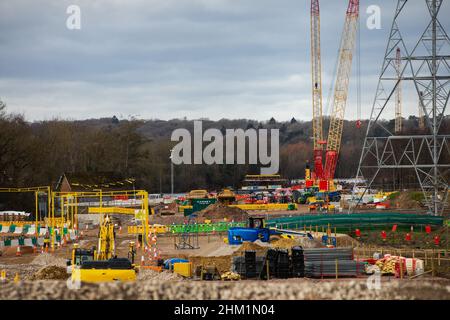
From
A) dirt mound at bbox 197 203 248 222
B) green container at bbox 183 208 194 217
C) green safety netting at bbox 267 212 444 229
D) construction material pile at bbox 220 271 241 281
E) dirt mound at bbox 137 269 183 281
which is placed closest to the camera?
dirt mound at bbox 137 269 183 281

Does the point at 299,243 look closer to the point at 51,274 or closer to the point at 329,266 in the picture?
the point at 329,266

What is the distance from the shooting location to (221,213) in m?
62.9

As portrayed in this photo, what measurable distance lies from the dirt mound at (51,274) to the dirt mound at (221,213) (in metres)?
35.5

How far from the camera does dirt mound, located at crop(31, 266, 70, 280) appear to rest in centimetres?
2522

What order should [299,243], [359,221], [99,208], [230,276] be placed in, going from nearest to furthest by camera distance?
[230,276], [299,243], [359,221], [99,208]

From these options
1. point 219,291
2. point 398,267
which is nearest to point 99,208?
point 398,267

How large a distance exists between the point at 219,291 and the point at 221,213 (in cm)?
4595

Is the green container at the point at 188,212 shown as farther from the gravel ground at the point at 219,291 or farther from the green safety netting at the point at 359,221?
the gravel ground at the point at 219,291

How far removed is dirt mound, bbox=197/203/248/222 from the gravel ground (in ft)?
144

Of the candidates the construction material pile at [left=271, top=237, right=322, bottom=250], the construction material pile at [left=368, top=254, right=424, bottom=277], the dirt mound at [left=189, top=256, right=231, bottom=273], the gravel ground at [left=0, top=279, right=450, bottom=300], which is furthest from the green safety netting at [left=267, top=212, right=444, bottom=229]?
the gravel ground at [left=0, top=279, right=450, bottom=300]

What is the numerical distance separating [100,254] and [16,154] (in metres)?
52.4

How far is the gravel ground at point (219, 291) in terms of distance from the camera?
1658 cm

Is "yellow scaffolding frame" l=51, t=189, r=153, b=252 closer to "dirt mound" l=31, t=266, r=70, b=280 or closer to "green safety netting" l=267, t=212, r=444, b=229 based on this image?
"green safety netting" l=267, t=212, r=444, b=229
